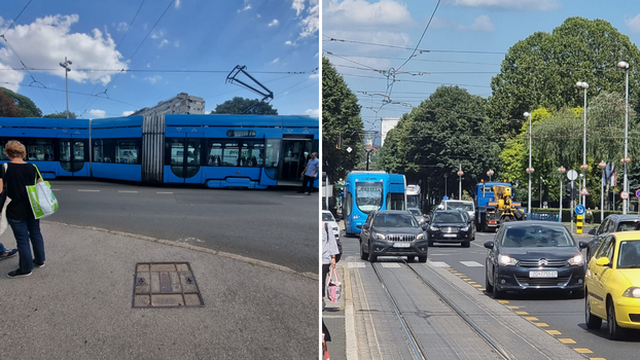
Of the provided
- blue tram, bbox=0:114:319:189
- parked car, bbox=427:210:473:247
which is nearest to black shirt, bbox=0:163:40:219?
blue tram, bbox=0:114:319:189

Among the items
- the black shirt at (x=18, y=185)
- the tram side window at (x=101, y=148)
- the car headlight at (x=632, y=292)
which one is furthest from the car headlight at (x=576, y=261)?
the black shirt at (x=18, y=185)

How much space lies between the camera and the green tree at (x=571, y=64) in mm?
59406

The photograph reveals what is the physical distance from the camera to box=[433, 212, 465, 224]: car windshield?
1097 inches

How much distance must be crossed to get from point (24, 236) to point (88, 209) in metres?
2.62

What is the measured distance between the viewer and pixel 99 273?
6.91 metres

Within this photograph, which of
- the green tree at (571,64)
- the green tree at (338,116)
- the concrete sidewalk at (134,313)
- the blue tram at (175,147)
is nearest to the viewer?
the concrete sidewalk at (134,313)

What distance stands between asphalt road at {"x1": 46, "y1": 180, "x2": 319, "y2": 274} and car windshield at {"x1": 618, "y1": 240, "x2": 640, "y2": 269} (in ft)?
12.4

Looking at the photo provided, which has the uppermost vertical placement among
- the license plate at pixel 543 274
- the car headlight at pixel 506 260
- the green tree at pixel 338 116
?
the green tree at pixel 338 116

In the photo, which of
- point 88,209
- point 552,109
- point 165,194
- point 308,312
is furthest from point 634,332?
point 552,109

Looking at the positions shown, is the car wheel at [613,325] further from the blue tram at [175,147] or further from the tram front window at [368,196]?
the tram front window at [368,196]

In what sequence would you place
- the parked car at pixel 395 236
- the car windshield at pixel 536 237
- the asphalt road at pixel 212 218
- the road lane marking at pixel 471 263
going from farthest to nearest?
the road lane marking at pixel 471 263
the parked car at pixel 395 236
the car windshield at pixel 536 237
the asphalt road at pixel 212 218

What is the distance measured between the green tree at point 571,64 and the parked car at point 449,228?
114 ft

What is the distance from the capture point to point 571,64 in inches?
2336

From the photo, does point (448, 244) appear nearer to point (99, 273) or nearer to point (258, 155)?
point (258, 155)
